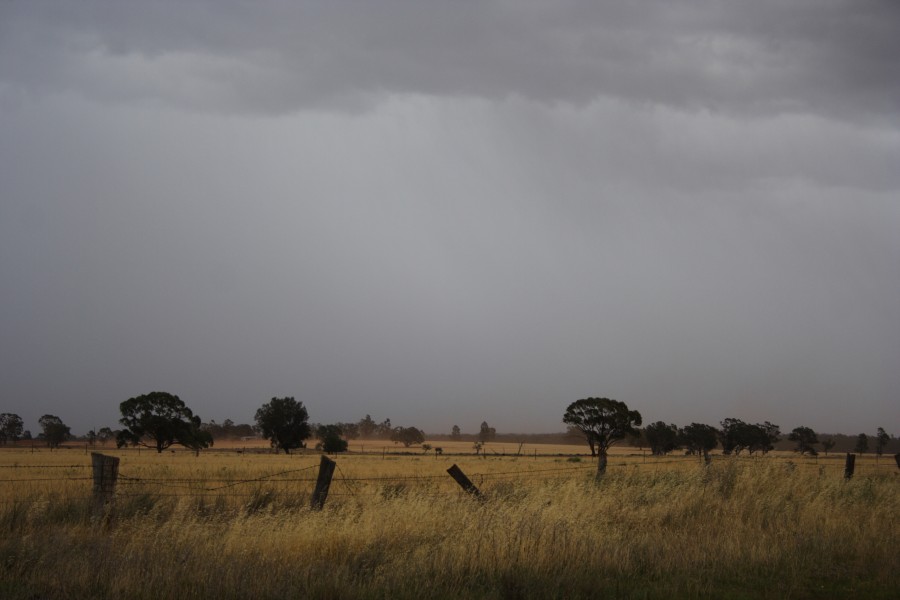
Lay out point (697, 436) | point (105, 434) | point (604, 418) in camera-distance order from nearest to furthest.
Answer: point (604, 418) → point (697, 436) → point (105, 434)

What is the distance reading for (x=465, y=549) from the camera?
1017 centimetres

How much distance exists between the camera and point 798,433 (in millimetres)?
143125

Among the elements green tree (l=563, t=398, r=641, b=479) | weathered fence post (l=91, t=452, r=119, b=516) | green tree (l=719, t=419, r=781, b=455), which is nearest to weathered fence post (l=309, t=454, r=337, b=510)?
weathered fence post (l=91, t=452, r=119, b=516)

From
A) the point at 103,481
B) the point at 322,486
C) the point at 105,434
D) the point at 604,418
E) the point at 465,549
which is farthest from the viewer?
the point at 105,434

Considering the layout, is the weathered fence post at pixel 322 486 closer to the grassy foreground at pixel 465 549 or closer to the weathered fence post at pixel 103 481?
the grassy foreground at pixel 465 549

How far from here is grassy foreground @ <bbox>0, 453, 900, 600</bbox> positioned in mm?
8664

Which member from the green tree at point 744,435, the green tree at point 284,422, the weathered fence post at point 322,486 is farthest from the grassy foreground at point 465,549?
the green tree at point 744,435

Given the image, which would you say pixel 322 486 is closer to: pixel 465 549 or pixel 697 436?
pixel 465 549

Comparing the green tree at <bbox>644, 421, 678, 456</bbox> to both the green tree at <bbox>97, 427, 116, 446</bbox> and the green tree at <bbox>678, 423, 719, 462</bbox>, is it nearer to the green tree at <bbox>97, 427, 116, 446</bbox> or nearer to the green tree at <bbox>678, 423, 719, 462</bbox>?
the green tree at <bbox>678, 423, 719, 462</bbox>

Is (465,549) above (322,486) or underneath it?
underneath

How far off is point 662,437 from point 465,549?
12230 centimetres

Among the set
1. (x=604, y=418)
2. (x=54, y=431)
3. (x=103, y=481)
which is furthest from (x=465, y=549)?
(x=54, y=431)

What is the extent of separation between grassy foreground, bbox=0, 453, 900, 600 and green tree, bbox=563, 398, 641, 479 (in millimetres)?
58966

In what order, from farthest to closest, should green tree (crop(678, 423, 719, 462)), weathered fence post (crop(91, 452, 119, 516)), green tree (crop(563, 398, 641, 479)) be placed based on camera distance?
1. green tree (crop(678, 423, 719, 462))
2. green tree (crop(563, 398, 641, 479))
3. weathered fence post (crop(91, 452, 119, 516))
